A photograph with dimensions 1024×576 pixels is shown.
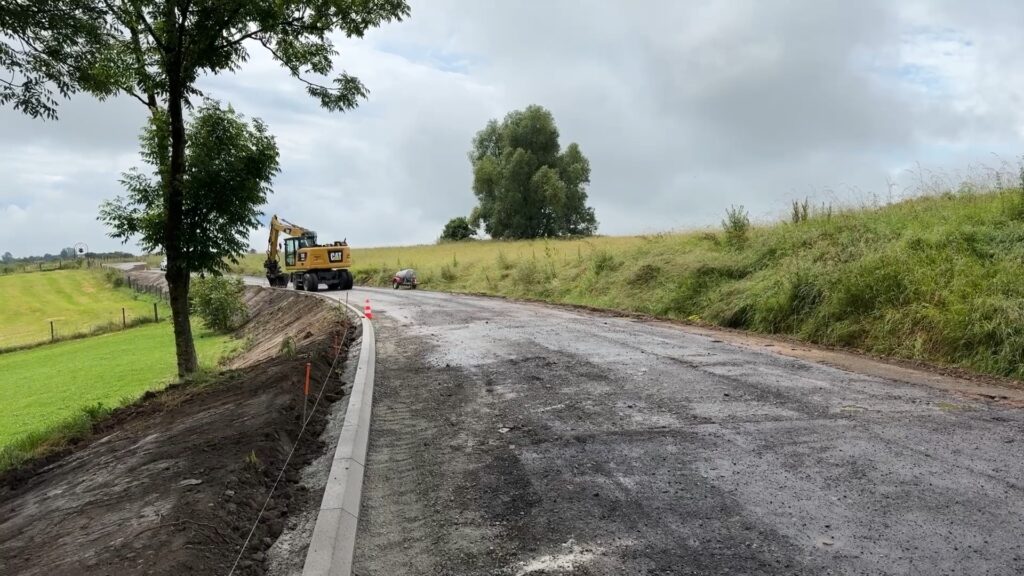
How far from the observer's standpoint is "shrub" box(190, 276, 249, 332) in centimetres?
2781

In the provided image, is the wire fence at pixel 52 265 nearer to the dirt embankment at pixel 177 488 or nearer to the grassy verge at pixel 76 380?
the grassy verge at pixel 76 380

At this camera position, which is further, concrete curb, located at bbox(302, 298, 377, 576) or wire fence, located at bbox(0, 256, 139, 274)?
wire fence, located at bbox(0, 256, 139, 274)

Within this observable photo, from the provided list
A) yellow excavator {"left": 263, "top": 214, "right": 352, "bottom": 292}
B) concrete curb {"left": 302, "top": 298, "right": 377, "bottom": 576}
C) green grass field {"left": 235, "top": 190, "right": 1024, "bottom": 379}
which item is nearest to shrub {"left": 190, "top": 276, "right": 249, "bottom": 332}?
yellow excavator {"left": 263, "top": 214, "right": 352, "bottom": 292}

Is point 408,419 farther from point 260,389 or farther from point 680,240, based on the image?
point 680,240

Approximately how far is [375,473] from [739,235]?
49.2ft

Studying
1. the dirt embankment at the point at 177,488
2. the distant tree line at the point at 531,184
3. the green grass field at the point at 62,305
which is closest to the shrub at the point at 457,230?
the distant tree line at the point at 531,184

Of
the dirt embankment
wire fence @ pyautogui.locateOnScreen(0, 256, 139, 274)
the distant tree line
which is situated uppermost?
the distant tree line

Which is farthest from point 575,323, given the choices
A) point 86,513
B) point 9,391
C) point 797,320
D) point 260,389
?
point 9,391

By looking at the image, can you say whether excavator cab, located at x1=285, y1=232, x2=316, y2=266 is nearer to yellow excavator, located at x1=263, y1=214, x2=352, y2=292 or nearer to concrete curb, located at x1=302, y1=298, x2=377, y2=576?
yellow excavator, located at x1=263, y1=214, x2=352, y2=292

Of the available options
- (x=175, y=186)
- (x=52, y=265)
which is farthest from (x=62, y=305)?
(x=175, y=186)

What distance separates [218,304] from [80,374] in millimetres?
7276

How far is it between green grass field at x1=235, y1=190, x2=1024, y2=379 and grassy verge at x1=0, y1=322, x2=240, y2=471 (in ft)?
38.4

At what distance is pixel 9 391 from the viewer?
20.9 metres

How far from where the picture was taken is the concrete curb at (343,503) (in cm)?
338
